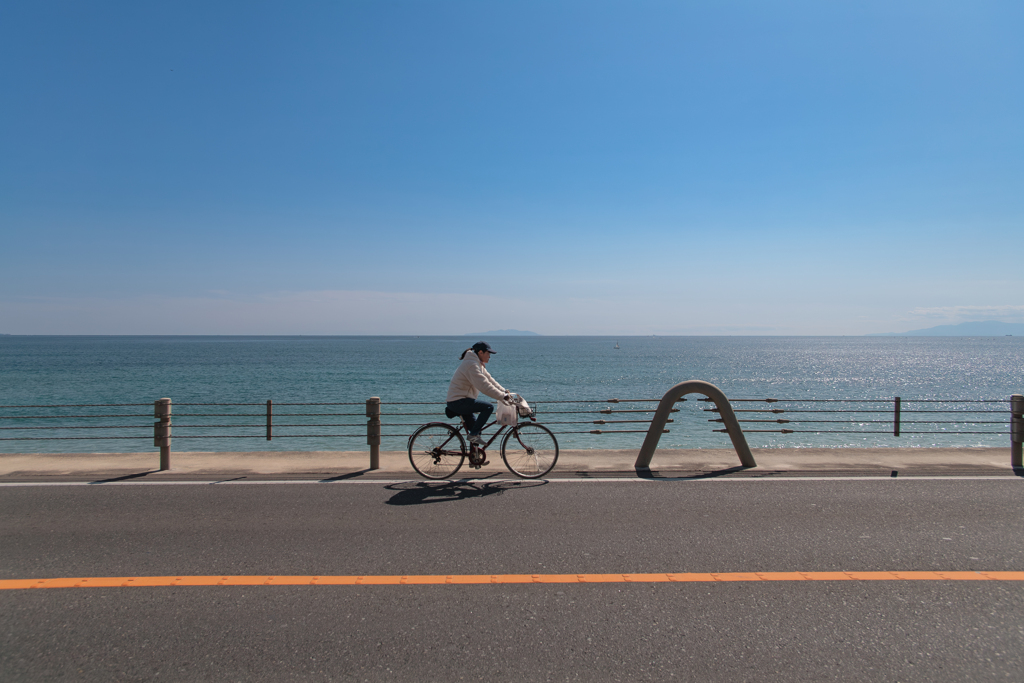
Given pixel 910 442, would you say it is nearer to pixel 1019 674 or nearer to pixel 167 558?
pixel 1019 674

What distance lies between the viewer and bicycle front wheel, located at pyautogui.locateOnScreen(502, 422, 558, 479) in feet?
26.5

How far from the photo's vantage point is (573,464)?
882 cm

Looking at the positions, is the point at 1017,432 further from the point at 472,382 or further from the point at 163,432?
the point at 163,432

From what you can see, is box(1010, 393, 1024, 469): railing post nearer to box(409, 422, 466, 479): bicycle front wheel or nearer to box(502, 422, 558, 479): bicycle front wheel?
box(502, 422, 558, 479): bicycle front wheel

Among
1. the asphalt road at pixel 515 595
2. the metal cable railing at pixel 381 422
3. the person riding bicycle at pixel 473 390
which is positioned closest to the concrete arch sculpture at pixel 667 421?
the asphalt road at pixel 515 595

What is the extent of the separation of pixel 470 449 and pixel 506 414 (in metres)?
0.79

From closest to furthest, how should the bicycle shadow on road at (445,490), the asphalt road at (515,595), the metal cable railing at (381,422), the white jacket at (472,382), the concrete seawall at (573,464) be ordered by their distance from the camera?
the asphalt road at (515,595)
the bicycle shadow on road at (445,490)
the white jacket at (472,382)
the concrete seawall at (573,464)
the metal cable railing at (381,422)

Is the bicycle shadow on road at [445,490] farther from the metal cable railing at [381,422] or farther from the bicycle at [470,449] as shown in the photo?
the metal cable railing at [381,422]

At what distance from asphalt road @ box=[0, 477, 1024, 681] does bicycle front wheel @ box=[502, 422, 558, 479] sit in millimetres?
1402

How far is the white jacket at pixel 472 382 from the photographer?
305 inches

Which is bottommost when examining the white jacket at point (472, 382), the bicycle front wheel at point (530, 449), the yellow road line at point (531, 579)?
the yellow road line at point (531, 579)

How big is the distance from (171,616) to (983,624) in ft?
18.3

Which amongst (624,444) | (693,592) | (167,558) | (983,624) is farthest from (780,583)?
(624,444)

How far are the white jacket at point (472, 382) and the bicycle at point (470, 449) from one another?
411 mm
